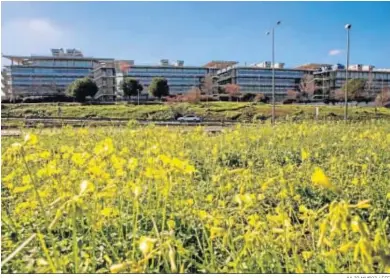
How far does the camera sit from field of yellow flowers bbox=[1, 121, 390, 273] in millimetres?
805

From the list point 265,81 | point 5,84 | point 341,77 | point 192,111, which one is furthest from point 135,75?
point 341,77

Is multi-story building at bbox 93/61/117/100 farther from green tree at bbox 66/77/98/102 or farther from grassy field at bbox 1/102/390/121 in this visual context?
grassy field at bbox 1/102/390/121

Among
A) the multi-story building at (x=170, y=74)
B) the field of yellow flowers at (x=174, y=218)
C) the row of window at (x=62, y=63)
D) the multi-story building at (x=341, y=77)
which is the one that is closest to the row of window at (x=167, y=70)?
the multi-story building at (x=170, y=74)

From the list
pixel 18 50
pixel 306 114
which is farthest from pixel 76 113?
pixel 306 114

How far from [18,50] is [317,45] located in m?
1.13

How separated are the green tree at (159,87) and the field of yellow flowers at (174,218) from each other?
3.05 feet

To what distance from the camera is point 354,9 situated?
5.64 feet

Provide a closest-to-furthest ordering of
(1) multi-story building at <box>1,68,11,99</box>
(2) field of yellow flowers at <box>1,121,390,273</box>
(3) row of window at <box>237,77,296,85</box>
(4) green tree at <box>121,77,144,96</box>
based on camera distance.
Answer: (2) field of yellow flowers at <box>1,121,390,273</box>
(1) multi-story building at <box>1,68,11,99</box>
(4) green tree at <box>121,77,144,96</box>
(3) row of window at <box>237,77,296,85</box>

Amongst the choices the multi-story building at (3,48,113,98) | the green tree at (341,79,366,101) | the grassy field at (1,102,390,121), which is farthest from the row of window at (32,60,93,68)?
the green tree at (341,79,366,101)

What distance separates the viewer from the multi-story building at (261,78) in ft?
11.3

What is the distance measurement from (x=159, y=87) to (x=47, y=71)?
1136 millimetres

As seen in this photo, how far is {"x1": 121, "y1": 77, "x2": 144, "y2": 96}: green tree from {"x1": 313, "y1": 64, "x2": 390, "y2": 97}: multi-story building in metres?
1.69

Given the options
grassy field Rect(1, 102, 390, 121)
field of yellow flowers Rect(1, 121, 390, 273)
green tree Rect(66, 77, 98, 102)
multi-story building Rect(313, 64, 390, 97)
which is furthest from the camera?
multi-story building Rect(313, 64, 390, 97)

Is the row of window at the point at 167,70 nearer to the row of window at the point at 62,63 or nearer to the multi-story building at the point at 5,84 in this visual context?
the row of window at the point at 62,63
